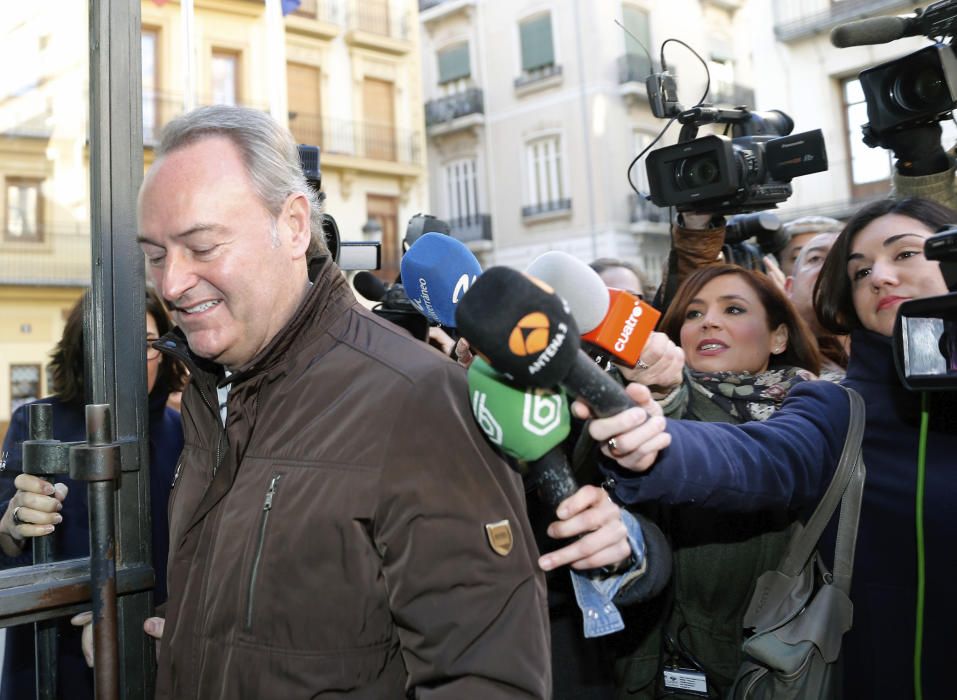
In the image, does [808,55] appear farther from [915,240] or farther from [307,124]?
[915,240]

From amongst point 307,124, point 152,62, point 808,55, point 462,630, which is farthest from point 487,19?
point 462,630

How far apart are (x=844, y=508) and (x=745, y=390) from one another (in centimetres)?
52

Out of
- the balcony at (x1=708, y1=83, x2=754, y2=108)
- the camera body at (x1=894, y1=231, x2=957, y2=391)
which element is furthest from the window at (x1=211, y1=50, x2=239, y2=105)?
the camera body at (x1=894, y1=231, x2=957, y2=391)

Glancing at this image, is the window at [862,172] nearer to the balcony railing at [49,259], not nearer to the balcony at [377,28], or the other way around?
the balcony at [377,28]

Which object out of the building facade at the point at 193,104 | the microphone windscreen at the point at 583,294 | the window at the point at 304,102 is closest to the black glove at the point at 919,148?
the microphone windscreen at the point at 583,294

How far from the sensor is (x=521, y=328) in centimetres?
109

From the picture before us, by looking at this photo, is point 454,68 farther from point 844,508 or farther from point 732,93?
point 844,508

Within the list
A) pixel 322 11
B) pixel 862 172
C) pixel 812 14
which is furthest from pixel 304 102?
pixel 862 172

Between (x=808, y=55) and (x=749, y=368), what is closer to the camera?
(x=749, y=368)

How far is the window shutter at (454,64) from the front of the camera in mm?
22016

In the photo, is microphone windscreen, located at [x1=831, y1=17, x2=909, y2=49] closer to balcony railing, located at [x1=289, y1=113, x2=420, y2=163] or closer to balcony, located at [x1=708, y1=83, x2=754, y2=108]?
balcony railing, located at [x1=289, y1=113, x2=420, y2=163]

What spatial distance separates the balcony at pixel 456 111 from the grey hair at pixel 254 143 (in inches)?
798

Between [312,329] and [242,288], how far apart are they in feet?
0.44

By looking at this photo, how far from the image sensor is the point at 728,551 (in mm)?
2309
